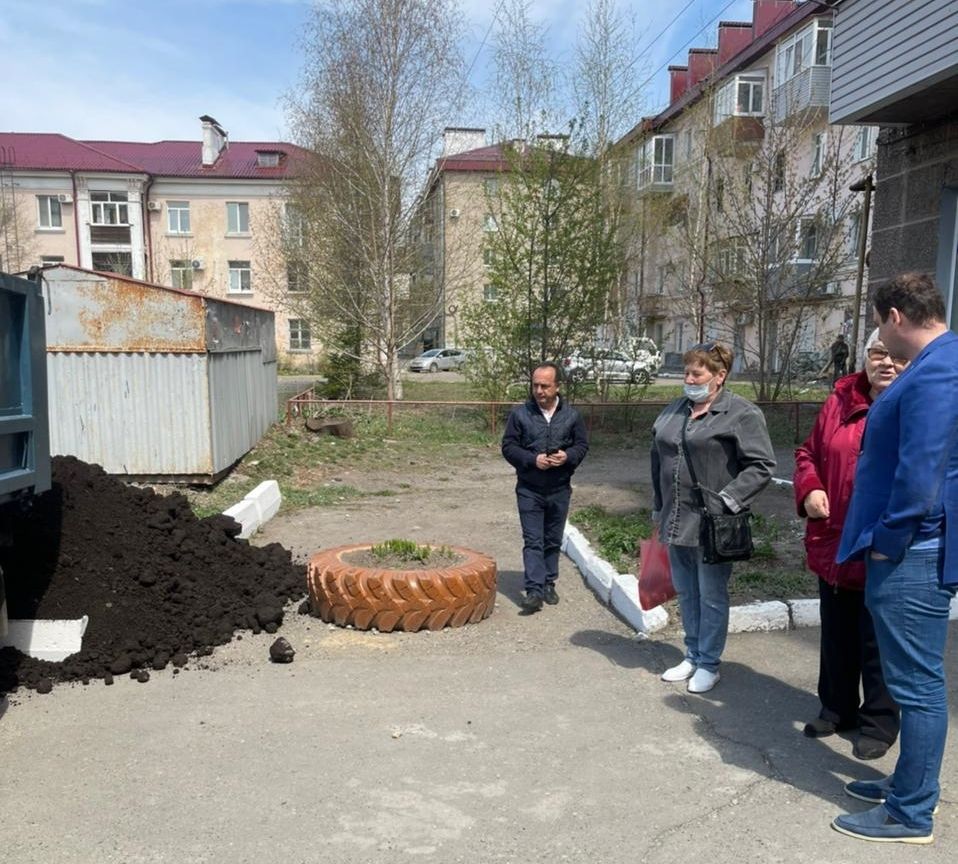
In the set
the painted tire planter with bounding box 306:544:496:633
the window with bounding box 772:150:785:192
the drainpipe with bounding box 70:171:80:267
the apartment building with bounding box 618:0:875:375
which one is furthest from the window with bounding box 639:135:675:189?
the drainpipe with bounding box 70:171:80:267

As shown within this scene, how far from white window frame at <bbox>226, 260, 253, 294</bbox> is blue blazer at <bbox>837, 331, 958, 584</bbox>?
4457 cm

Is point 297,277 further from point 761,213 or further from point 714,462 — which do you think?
point 714,462

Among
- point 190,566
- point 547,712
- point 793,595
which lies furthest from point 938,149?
point 190,566

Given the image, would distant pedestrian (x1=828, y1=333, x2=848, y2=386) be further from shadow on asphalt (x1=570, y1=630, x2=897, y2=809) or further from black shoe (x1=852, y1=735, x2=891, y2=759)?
black shoe (x1=852, y1=735, x2=891, y2=759)

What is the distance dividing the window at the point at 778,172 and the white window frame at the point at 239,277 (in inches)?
1306

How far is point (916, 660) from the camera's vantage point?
280 centimetres

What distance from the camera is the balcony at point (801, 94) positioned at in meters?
18.1

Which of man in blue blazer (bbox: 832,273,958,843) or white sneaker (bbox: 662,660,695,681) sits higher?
man in blue blazer (bbox: 832,273,958,843)

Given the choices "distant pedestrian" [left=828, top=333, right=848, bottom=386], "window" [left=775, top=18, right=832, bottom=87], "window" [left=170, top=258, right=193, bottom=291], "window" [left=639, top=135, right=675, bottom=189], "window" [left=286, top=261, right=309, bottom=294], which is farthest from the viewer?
"window" [left=170, top=258, right=193, bottom=291]

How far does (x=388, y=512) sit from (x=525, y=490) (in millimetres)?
3693

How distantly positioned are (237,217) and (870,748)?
45216mm

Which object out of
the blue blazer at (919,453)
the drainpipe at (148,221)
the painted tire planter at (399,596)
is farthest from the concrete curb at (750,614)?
the drainpipe at (148,221)

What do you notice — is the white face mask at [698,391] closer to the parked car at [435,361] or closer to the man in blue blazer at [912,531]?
the man in blue blazer at [912,531]

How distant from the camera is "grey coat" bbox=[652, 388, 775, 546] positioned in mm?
4020
